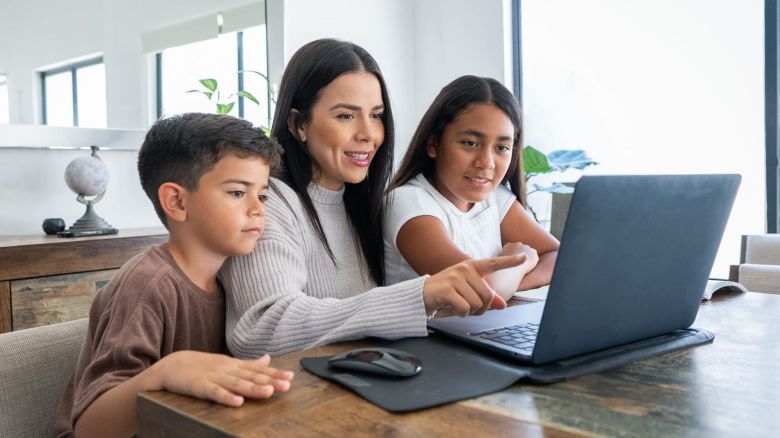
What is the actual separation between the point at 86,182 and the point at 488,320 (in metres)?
2.02

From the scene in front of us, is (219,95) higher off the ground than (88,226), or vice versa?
(219,95)

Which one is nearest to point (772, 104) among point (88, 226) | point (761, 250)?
point (761, 250)

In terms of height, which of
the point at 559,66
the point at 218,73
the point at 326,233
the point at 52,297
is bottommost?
the point at 52,297

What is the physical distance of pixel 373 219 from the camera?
4.48 ft

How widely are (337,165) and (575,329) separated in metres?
0.62

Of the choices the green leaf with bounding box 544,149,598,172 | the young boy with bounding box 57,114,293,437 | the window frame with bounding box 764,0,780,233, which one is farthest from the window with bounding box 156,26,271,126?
the window frame with bounding box 764,0,780,233

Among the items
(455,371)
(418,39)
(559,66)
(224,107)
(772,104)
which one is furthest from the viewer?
(418,39)

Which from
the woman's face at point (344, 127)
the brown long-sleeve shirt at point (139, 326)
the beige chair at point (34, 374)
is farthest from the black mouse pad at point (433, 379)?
the woman's face at point (344, 127)

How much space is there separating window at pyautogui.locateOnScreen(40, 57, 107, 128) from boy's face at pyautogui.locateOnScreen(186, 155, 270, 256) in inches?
76.4

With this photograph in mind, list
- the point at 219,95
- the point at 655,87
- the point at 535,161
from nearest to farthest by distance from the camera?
the point at 219,95
the point at 535,161
the point at 655,87

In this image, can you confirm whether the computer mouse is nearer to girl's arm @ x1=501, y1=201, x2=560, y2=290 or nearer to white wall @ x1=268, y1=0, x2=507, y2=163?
girl's arm @ x1=501, y1=201, x2=560, y2=290

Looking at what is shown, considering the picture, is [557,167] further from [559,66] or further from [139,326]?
[139,326]

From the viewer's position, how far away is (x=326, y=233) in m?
1.28

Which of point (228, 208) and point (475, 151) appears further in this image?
point (475, 151)
